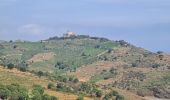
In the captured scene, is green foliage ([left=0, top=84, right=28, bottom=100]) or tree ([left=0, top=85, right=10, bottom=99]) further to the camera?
tree ([left=0, top=85, right=10, bottom=99])

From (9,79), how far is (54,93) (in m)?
19.3

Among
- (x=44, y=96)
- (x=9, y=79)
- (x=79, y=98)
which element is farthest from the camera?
(x=9, y=79)

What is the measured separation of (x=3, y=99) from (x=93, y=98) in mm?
50516

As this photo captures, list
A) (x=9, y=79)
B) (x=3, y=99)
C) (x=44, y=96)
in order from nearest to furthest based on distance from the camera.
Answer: (x=3, y=99) < (x=44, y=96) < (x=9, y=79)

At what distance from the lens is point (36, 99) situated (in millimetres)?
159000

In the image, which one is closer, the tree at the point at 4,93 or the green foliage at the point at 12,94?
the green foliage at the point at 12,94

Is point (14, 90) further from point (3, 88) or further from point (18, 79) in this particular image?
point (18, 79)

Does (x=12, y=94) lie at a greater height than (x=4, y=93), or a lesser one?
lesser

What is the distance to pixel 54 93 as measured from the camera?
18775 centimetres

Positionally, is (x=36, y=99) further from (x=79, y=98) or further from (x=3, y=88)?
(x=79, y=98)

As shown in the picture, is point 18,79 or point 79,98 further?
point 18,79

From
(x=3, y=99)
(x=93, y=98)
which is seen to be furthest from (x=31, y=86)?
(x=3, y=99)

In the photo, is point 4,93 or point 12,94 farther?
point 12,94

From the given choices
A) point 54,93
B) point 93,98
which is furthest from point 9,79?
point 93,98
